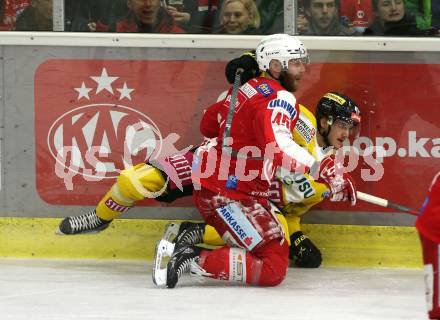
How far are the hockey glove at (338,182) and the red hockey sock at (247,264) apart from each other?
0.38 meters

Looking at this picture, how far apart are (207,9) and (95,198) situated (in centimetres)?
109

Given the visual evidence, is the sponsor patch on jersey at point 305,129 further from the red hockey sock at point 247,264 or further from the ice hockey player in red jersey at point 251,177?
the red hockey sock at point 247,264

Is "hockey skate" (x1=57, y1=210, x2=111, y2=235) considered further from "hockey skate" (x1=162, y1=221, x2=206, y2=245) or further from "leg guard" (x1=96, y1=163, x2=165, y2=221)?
"hockey skate" (x1=162, y1=221, x2=206, y2=245)

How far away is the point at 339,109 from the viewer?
19.0ft

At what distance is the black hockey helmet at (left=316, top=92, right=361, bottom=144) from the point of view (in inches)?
228

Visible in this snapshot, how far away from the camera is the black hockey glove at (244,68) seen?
5.59 m

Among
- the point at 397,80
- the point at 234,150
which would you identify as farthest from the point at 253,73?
the point at 397,80

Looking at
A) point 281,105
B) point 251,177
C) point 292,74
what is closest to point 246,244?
point 251,177

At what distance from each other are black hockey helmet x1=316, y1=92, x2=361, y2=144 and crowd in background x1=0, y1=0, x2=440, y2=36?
1.05 feet

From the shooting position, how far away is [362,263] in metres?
5.96

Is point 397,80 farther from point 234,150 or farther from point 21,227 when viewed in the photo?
point 21,227

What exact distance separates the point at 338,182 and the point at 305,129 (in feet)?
1.17

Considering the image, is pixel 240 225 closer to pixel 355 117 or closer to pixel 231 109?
pixel 231 109

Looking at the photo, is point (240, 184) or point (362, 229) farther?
point (362, 229)
